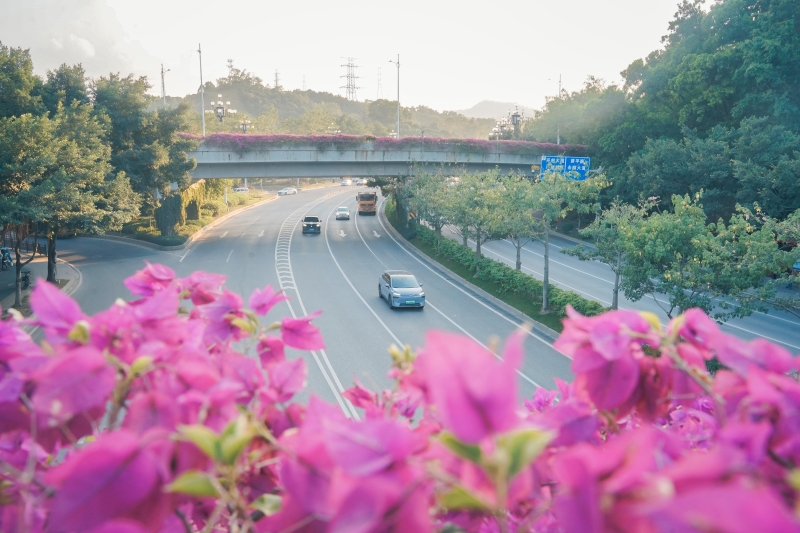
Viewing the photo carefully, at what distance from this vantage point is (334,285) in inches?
1103

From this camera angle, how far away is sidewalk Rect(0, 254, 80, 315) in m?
22.8

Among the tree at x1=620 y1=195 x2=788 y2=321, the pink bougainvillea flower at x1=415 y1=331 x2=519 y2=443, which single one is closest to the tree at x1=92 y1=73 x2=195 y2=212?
the tree at x1=620 y1=195 x2=788 y2=321

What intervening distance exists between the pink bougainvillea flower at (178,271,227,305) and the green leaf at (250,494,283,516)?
1221mm

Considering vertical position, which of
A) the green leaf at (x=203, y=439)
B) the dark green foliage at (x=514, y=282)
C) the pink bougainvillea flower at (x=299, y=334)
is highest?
the green leaf at (x=203, y=439)

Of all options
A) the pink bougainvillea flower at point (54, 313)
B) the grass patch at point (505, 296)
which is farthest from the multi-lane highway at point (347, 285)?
the pink bougainvillea flower at point (54, 313)

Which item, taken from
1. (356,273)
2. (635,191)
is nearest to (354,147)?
(356,273)

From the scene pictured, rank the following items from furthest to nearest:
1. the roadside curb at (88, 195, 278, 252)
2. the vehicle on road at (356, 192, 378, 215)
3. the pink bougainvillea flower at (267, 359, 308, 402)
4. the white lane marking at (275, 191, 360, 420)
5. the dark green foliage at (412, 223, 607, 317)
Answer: the vehicle on road at (356, 192, 378, 215)
the roadside curb at (88, 195, 278, 252)
the dark green foliage at (412, 223, 607, 317)
the white lane marking at (275, 191, 360, 420)
the pink bougainvillea flower at (267, 359, 308, 402)

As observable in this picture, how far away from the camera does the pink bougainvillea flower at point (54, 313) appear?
1843 millimetres

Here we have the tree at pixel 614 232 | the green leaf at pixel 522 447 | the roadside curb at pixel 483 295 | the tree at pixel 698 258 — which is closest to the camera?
the green leaf at pixel 522 447

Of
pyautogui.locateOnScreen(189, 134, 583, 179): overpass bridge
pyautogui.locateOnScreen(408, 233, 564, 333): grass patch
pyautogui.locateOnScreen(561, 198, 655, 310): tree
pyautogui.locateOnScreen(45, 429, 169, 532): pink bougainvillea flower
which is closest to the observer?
pyautogui.locateOnScreen(45, 429, 169, 532): pink bougainvillea flower

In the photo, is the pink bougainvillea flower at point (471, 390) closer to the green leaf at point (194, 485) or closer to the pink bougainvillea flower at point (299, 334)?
the green leaf at point (194, 485)

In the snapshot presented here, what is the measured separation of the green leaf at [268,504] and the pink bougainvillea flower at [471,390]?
2.29 ft

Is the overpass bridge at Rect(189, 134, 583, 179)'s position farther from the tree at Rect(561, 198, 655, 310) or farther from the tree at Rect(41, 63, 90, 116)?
the tree at Rect(561, 198, 655, 310)

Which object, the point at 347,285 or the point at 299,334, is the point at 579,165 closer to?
the point at 347,285
